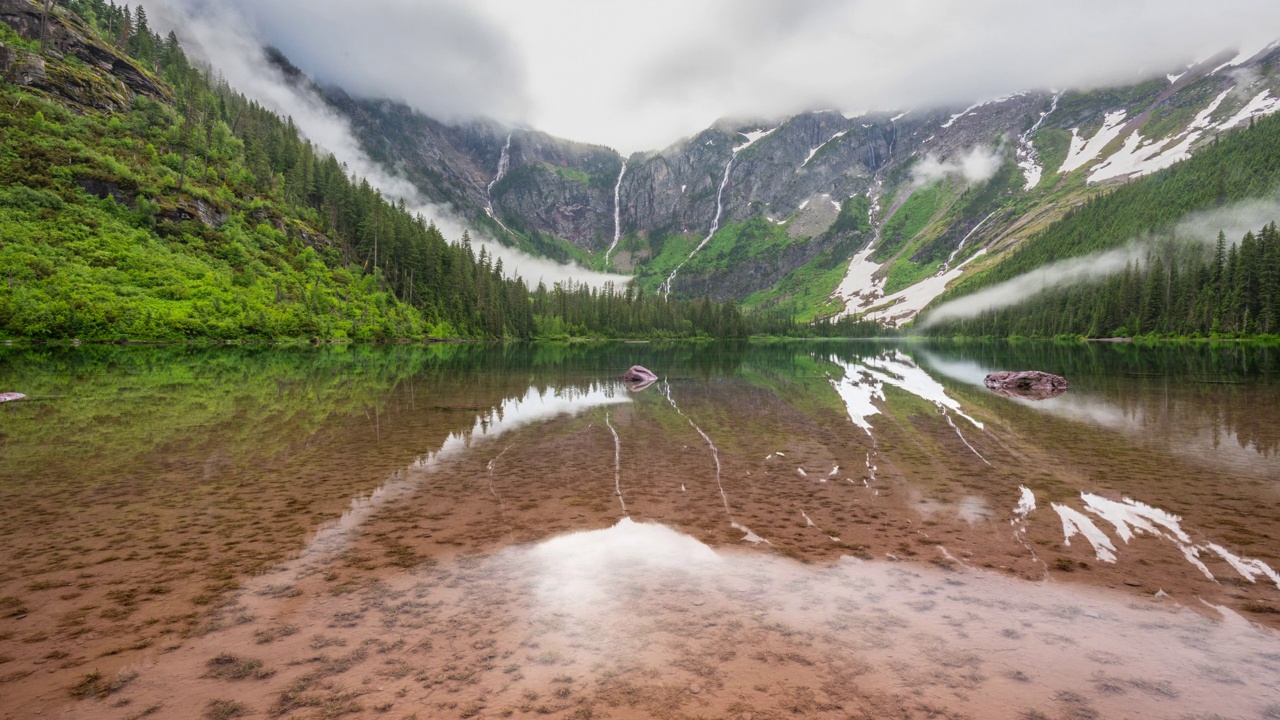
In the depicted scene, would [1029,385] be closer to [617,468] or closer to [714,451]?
[714,451]

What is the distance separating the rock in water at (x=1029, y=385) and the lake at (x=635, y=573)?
1316 centimetres

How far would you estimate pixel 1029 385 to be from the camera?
111ft

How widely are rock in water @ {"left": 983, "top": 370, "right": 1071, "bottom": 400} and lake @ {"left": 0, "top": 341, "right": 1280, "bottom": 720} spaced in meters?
13.2

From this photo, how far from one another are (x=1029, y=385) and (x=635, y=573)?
3577 cm

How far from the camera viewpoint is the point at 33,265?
59938 millimetres

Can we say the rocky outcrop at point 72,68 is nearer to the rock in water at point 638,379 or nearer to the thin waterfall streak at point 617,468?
the rock in water at point 638,379

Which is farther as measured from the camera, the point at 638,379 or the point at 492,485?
the point at 638,379

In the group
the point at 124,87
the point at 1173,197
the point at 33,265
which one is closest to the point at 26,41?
the point at 124,87

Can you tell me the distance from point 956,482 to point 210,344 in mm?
87724

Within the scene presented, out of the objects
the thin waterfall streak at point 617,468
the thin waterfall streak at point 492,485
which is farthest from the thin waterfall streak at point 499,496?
the thin waterfall streak at point 617,468

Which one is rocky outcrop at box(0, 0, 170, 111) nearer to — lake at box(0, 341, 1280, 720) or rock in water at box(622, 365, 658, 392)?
lake at box(0, 341, 1280, 720)

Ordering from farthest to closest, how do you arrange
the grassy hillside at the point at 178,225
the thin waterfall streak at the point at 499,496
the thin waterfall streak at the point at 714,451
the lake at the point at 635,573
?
the grassy hillside at the point at 178,225
the thin waterfall streak at the point at 714,451
the thin waterfall streak at the point at 499,496
the lake at the point at 635,573

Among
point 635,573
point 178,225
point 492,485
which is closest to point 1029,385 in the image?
point 492,485

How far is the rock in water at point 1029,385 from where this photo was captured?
31875mm
